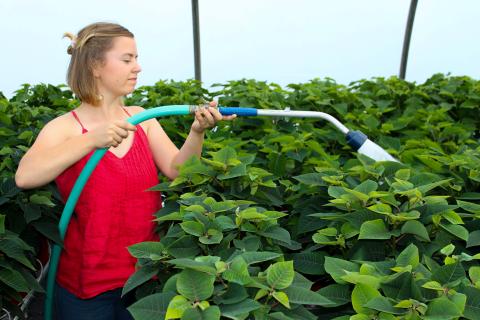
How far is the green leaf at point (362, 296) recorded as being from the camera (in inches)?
64.4

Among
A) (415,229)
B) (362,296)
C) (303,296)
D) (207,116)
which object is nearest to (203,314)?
(303,296)

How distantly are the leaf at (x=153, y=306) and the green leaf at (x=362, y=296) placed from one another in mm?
452

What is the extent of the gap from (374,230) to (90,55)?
1506 mm

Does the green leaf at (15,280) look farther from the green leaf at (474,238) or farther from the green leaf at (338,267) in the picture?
the green leaf at (474,238)

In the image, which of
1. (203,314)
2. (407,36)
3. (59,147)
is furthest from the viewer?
(407,36)

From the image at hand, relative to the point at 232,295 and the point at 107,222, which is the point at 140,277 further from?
the point at 107,222

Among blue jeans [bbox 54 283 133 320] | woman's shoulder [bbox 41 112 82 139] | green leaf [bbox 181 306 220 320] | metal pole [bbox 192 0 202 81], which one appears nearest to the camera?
green leaf [bbox 181 306 220 320]

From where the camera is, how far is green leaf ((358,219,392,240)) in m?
1.98

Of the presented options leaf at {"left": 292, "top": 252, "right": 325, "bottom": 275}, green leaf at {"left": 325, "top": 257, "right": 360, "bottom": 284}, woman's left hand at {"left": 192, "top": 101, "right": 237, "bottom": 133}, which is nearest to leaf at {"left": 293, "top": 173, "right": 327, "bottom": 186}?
leaf at {"left": 292, "top": 252, "right": 325, "bottom": 275}

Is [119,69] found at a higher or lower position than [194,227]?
higher

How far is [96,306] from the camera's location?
9.45ft

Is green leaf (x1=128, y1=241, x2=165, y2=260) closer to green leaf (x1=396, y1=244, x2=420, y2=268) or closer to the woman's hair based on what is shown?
green leaf (x1=396, y1=244, x2=420, y2=268)

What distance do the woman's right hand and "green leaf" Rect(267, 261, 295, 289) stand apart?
3.43 ft

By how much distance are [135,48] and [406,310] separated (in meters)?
1.80
